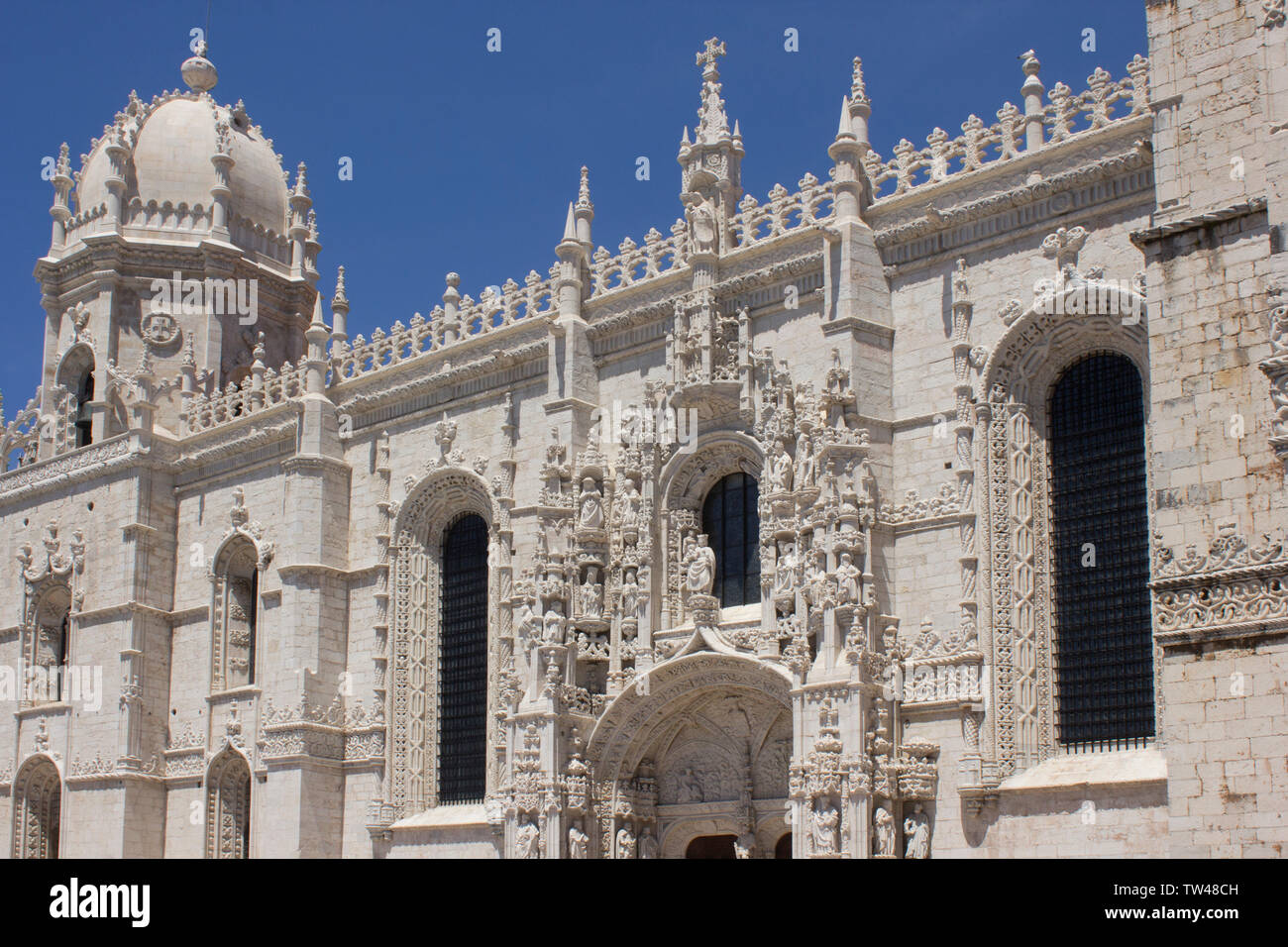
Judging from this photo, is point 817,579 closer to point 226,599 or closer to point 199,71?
point 226,599

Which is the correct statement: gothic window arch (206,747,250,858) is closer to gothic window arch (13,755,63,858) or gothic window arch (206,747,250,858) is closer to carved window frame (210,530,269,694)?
carved window frame (210,530,269,694)

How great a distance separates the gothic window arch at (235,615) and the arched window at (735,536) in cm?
1071

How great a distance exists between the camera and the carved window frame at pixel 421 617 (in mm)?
27609

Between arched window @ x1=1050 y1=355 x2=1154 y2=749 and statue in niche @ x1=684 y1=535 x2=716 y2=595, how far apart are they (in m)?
5.18

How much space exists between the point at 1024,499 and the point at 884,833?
15.2 feet

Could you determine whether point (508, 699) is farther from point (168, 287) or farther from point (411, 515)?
point (168, 287)

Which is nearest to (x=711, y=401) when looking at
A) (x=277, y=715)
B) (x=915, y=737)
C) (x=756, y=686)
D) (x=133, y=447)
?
(x=756, y=686)

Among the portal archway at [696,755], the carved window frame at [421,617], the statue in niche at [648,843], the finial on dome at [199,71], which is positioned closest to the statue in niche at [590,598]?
the portal archway at [696,755]

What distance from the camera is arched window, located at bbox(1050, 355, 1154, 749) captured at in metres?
19.6

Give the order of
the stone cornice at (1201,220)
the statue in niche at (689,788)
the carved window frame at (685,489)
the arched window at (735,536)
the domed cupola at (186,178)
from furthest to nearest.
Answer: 1. the domed cupola at (186,178)
2. the carved window frame at (685,489)
3. the arched window at (735,536)
4. the statue in niche at (689,788)
5. the stone cornice at (1201,220)

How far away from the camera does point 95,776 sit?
31.5 m

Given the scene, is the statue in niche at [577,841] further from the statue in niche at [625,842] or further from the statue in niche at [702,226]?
the statue in niche at [702,226]

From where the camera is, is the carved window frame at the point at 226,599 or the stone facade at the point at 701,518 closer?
the stone facade at the point at 701,518

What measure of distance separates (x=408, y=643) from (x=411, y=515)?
2304 mm
